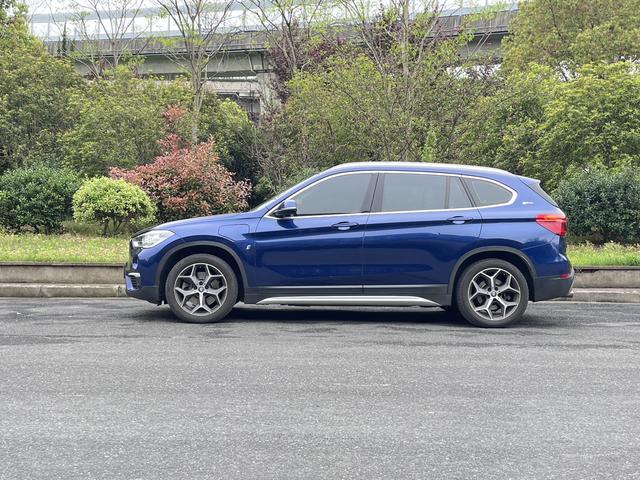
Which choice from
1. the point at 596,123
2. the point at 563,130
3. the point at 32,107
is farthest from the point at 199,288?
the point at 32,107

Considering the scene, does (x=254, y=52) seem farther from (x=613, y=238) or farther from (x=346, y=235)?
(x=346, y=235)

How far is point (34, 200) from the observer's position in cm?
1827

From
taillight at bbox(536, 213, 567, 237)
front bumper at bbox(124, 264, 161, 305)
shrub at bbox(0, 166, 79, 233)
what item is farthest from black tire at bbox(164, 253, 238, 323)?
shrub at bbox(0, 166, 79, 233)

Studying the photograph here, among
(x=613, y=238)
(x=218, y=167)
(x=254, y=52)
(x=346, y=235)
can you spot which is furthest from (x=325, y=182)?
(x=254, y=52)

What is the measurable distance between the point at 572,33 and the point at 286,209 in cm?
3067

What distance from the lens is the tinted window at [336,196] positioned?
29.7 feet

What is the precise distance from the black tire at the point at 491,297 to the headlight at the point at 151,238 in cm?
324

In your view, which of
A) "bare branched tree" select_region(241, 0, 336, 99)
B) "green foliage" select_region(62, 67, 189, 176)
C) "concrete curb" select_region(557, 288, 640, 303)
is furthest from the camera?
"bare branched tree" select_region(241, 0, 336, 99)

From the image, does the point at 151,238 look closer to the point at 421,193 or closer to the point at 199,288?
the point at 199,288

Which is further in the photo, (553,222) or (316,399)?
(553,222)

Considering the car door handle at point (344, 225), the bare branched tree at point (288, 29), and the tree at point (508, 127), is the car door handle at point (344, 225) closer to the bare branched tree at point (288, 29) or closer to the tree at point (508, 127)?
the tree at point (508, 127)

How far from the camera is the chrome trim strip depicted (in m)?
8.84

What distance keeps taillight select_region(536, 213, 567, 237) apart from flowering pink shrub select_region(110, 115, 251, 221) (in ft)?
40.0

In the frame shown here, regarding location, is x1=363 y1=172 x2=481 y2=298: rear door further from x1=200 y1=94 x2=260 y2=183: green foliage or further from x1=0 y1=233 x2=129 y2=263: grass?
x1=200 y1=94 x2=260 y2=183: green foliage
